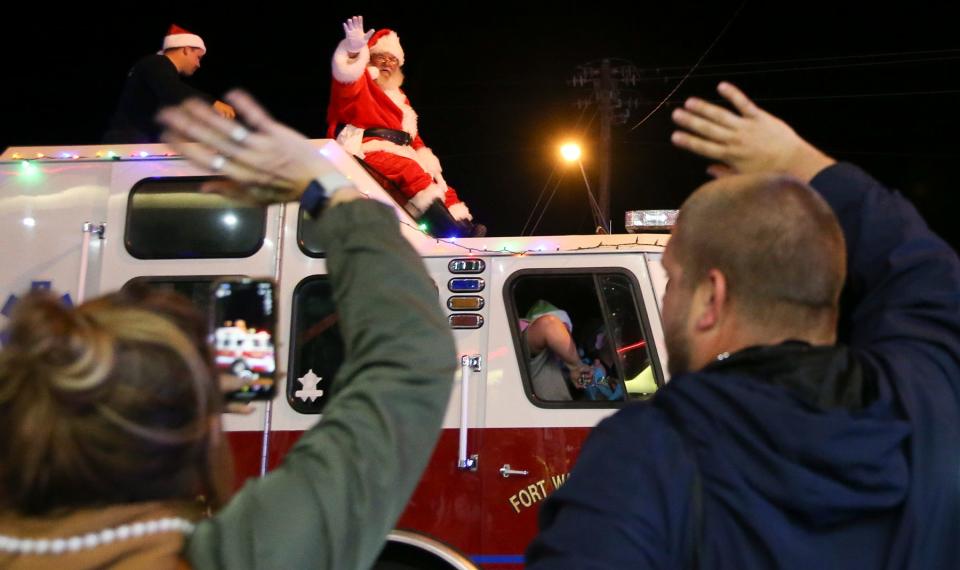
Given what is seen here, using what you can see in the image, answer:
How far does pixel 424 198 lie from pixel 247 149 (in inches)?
165

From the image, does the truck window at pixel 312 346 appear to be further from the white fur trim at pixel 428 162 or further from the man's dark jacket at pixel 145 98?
the white fur trim at pixel 428 162

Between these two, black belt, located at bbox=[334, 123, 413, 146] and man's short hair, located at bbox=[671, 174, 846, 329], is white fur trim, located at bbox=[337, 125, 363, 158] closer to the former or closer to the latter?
black belt, located at bbox=[334, 123, 413, 146]

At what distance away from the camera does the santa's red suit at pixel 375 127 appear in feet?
19.0

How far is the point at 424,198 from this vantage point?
568 cm

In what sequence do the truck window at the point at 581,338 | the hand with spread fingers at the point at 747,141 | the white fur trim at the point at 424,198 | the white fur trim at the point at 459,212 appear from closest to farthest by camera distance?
1. the hand with spread fingers at the point at 747,141
2. the truck window at the point at 581,338
3. the white fur trim at the point at 424,198
4. the white fur trim at the point at 459,212

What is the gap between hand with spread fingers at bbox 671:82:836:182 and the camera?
1755 mm

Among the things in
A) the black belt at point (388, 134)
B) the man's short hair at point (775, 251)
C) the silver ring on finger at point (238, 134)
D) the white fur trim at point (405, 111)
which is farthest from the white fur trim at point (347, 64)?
the man's short hair at point (775, 251)

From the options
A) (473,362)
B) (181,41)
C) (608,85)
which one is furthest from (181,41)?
(608,85)

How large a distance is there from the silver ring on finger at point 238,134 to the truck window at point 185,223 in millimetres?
3253

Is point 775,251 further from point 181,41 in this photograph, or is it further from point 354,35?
point 181,41

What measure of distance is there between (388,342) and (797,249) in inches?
26.5

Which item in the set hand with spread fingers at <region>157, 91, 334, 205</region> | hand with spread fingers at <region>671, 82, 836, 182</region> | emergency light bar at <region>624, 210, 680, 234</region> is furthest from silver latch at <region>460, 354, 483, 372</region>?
hand with spread fingers at <region>157, 91, 334, 205</region>

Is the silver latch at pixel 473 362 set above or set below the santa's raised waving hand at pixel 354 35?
below

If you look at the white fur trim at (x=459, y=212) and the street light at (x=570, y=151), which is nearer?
the white fur trim at (x=459, y=212)
